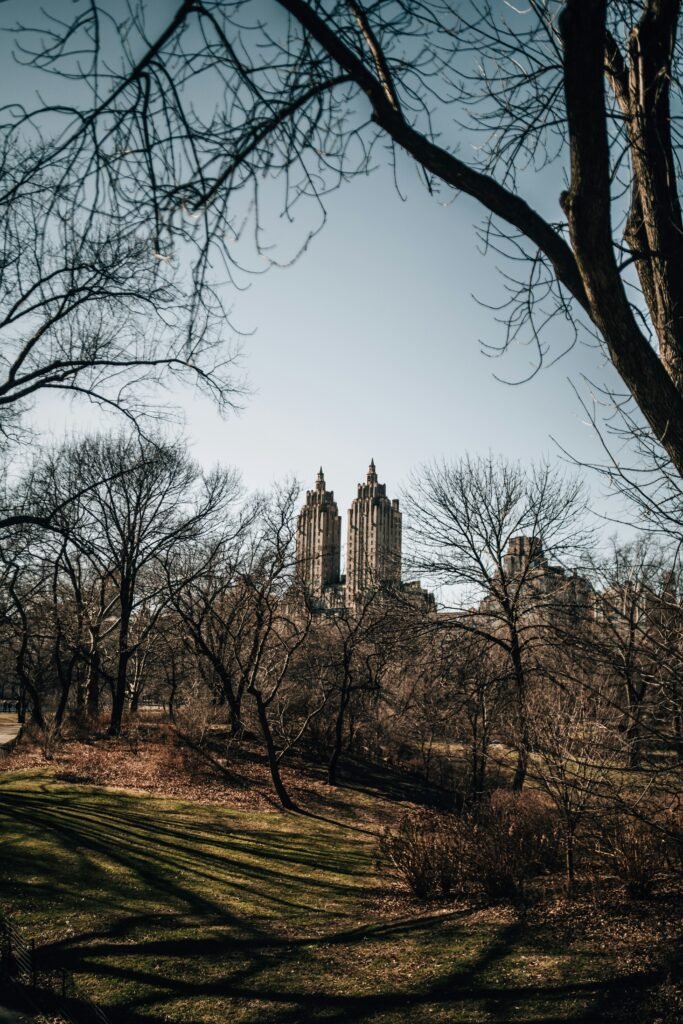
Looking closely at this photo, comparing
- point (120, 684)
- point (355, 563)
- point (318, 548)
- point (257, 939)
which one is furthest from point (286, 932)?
point (318, 548)

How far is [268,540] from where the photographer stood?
737 inches

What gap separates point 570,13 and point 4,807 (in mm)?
16054

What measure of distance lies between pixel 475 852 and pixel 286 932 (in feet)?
11.5

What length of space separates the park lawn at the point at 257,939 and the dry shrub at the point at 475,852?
0.78 m

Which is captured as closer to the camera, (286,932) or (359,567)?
(286,932)

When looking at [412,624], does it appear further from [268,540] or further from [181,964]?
[181,964]

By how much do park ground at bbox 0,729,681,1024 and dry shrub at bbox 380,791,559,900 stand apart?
1.74 ft

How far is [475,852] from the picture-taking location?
10.3 meters

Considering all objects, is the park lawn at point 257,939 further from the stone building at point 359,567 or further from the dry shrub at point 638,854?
the stone building at point 359,567

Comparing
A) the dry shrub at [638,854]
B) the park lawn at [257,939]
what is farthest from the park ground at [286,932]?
the dry shrub at [638,854]

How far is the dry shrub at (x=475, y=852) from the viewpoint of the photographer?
10078mm

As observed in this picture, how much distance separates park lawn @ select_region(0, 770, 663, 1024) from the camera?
597cm

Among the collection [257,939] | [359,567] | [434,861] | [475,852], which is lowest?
[257,939]

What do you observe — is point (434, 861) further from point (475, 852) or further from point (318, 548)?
point (318, 548)
